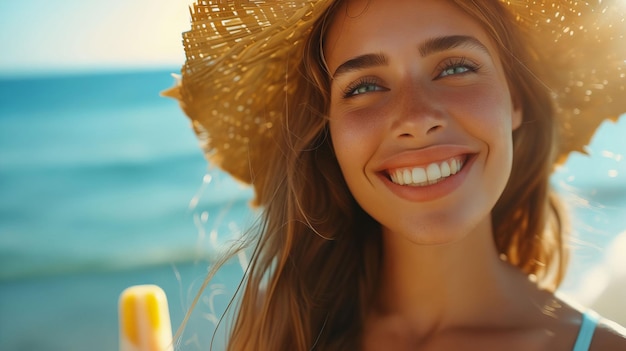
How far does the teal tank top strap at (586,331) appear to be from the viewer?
223 cm

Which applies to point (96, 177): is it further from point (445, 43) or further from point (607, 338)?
point (607, 338)

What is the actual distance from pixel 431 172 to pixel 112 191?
970 cm

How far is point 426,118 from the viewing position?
6.87 ft

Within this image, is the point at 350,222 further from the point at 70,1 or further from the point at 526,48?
the point at 70,1

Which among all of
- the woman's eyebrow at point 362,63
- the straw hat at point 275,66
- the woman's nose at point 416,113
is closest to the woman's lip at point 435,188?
the woman's nose at point 416,113

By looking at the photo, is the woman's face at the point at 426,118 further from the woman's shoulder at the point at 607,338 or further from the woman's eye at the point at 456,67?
the woman's shoulder at the point at 607,338

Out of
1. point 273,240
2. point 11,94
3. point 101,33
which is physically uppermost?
point 101,33

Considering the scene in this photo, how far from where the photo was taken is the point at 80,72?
17312 millimetres

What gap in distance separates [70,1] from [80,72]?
6.62 feet

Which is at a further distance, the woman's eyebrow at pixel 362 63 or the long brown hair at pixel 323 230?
the long brown hair at pixel 323 230

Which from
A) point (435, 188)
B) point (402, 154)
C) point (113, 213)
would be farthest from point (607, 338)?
point (113, 213)

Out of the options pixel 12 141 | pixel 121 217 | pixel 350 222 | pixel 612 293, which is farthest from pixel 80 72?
pixel 350 222

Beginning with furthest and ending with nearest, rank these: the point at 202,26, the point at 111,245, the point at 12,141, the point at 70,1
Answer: the point at 70,1, the point at 12,141, the point at 111,245, the point at 202,26

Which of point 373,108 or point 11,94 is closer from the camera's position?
point 373,108
